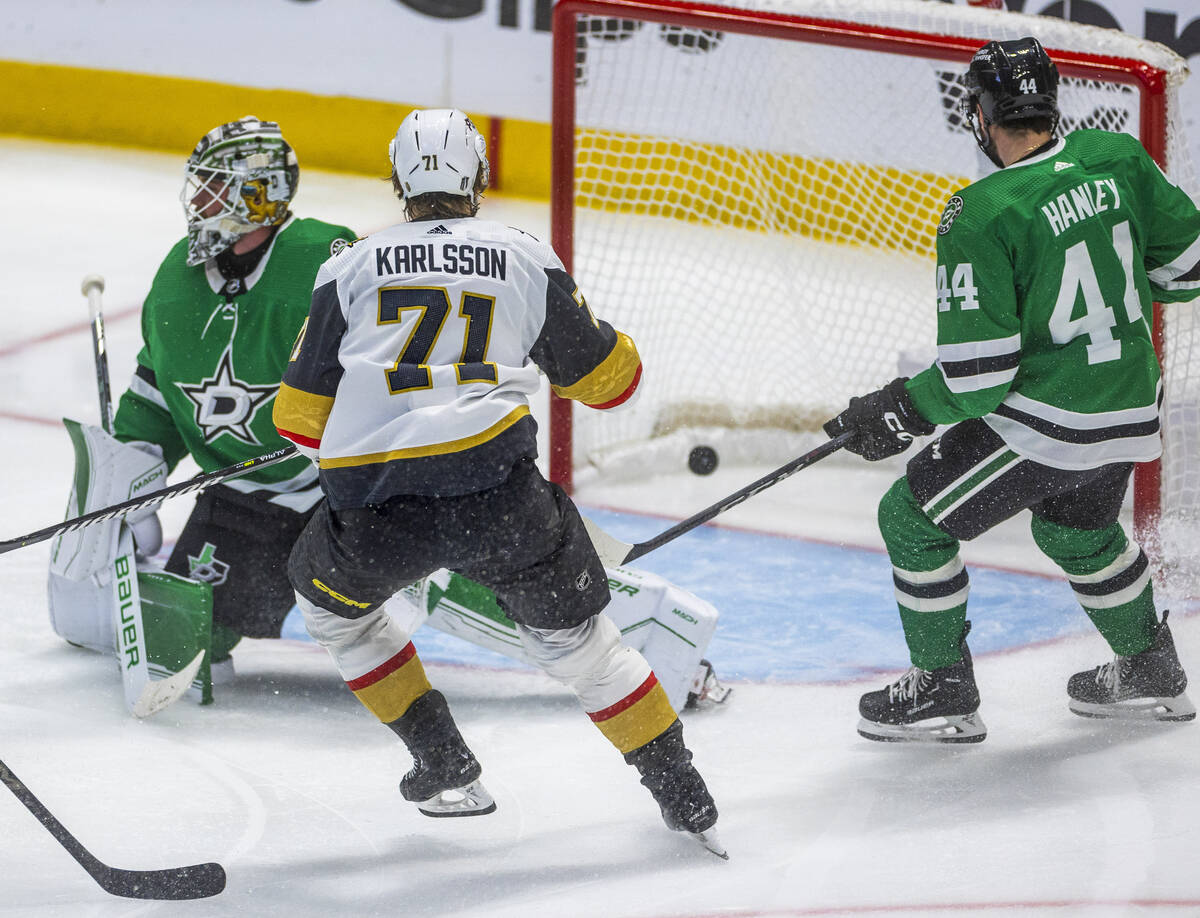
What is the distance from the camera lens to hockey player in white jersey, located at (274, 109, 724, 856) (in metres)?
2.16

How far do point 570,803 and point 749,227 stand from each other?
2290 millimetres

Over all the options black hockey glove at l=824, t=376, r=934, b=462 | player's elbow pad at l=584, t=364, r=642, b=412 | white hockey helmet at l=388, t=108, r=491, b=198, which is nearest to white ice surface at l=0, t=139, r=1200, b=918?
black hockey glove at l=824, t=376, r=934, b=462

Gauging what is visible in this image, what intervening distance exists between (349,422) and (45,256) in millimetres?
3830

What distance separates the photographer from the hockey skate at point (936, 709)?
278cm

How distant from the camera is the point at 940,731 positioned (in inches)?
110

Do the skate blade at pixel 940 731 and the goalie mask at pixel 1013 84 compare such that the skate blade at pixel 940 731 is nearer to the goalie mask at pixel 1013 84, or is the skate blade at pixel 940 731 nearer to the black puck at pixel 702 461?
the goalie mask at pixel 1013 84

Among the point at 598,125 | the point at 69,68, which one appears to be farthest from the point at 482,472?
the point at 69,68

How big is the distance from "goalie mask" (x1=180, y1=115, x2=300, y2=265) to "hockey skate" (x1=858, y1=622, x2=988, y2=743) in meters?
1.38

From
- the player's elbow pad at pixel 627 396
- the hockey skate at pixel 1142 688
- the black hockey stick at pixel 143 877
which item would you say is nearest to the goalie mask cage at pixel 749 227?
the hockey skate at pixel 1142 688

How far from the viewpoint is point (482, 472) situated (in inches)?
86.2

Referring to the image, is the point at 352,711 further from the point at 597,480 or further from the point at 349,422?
the point at 597,480

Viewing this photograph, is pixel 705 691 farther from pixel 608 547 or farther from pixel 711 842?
pixel 711 842

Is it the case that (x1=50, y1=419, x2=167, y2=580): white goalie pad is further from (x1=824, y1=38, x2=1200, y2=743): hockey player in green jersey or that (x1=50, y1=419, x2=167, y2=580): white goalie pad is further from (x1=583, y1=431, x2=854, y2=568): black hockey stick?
(x1=824, y1=38, x2=1200, y2=743): hockey player in green jersey

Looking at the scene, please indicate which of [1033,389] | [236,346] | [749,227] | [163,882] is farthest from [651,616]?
[749,227]
